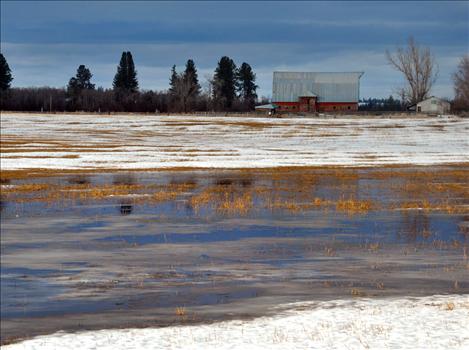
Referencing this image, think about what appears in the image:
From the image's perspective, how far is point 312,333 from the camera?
1178 centimetres

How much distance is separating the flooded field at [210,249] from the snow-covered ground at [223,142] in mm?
15271

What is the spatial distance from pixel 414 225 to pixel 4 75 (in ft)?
493

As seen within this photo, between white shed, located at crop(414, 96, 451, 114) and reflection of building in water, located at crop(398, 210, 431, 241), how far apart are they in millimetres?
114069

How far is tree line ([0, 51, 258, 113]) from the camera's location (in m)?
153

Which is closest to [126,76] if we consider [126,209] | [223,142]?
[223,142]

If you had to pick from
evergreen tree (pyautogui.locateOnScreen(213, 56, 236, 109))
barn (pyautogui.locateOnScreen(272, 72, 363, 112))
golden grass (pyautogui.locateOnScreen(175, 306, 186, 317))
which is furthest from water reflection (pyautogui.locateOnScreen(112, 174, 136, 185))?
evergreen tree (pyautogui.locateOnScreen(213, 56, 236, 109))

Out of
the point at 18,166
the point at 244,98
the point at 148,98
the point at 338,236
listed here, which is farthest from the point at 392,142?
the point at 244,98

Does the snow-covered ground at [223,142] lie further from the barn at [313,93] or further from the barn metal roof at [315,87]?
the barn metal roof at [315,87]

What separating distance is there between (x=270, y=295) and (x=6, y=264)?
5.58m

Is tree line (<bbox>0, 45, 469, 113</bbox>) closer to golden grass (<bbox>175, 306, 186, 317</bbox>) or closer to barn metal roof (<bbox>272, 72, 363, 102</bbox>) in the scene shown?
barn metal roof (<bbox>272, 72, 363, 102</bbox>)

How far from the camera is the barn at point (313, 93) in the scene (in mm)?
135625

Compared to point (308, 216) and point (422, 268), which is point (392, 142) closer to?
point (308, 216)

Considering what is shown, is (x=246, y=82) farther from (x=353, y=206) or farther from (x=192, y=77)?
(x=353, y=206)

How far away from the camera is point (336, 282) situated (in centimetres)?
1535
